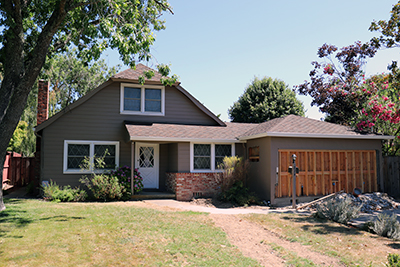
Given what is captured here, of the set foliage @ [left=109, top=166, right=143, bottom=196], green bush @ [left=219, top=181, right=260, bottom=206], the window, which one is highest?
the window

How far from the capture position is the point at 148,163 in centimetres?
1552

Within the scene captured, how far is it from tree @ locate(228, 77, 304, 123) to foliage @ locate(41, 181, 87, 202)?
52.8 ft

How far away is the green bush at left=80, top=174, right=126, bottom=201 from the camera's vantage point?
42.1 ft

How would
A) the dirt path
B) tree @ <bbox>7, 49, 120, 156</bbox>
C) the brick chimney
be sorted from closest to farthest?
the dirt path < the brick chimney < tree @ <bbox>7, 49, 120, 156</bbox>

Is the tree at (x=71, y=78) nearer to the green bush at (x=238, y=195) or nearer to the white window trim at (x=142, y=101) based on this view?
the white window trim at (x=142, y=101)

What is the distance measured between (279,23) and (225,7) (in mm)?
2429

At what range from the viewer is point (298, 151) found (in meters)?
12.9

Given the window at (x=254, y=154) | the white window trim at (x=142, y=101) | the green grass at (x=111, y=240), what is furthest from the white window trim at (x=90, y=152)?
the window at (x=254, y=154)

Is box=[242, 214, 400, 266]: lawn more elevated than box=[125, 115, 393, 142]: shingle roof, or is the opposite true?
box=[125, 115, 393, 142]: shingle roof

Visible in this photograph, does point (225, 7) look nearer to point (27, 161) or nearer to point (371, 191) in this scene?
point (371, 191)

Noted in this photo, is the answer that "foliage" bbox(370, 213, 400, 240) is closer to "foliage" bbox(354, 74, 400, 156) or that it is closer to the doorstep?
"foliage" bbox(354, 74, 400, 156)

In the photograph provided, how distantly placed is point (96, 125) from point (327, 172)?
10634 mm

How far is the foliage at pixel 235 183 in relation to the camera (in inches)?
493

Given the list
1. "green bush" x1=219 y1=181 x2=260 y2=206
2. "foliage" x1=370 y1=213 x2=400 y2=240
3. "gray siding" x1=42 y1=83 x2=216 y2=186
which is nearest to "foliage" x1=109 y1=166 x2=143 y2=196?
"gray siding" x1=42 y1=83 x2=216 y2=186
